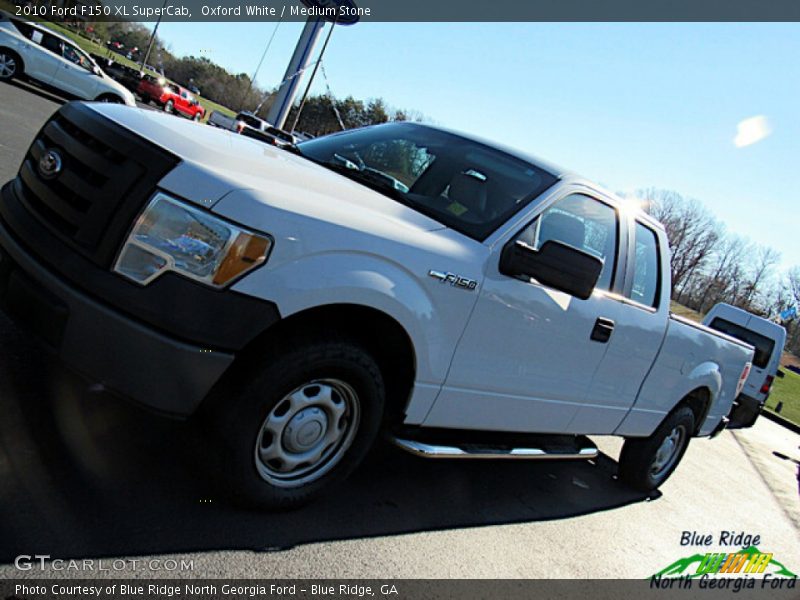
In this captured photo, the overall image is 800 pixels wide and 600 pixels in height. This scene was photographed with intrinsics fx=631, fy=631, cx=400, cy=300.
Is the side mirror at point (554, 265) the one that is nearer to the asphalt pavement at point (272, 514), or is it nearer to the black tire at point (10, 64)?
the asphalt pavement at point (272, 514)

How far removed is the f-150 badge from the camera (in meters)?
2.94

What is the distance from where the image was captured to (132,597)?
7.04ft

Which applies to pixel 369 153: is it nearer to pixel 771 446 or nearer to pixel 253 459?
pixel 253 459

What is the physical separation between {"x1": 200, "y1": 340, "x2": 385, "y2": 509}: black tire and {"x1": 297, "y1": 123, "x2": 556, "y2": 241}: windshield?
996 mm

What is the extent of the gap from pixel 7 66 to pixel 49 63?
966 millimetres

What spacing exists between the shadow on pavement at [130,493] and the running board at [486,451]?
0.43 metres

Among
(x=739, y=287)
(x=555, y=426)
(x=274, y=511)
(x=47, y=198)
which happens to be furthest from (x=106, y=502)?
(x=739, y=287)

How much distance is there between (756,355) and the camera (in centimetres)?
1243

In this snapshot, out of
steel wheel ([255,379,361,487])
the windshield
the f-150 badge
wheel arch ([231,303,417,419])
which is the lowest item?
steel wheel ([255,379,361,487])

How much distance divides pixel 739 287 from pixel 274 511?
85.1 meters

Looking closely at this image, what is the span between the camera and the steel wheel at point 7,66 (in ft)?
51.9

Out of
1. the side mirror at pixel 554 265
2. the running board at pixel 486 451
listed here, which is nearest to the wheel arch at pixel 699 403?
the running board at pixel 486 451

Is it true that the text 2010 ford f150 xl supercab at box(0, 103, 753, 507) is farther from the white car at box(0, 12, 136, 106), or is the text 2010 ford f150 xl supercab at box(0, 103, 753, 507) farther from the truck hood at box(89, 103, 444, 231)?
the white car at box(0, 12, 136, 106)

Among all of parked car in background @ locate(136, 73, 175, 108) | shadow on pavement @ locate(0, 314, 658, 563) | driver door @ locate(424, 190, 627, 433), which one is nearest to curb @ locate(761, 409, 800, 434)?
driver door @ locate(424, 190, 627, 433)
